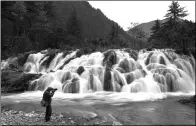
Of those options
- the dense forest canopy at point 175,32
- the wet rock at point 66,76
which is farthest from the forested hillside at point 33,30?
the wet rock at point 66,76

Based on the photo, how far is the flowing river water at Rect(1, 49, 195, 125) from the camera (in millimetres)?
8547

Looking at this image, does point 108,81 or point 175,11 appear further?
point 175,11

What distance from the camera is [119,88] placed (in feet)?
51.6

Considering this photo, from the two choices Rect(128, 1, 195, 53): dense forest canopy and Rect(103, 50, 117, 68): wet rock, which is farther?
Rect(128, 1, 195, 53): dense forest canopy

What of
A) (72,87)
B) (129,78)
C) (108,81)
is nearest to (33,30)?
(72,87)

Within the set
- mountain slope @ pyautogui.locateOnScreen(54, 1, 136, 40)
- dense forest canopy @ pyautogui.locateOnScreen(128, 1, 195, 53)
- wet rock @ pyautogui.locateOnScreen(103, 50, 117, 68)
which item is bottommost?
wet rock @ pyautogui.locateOnScreen(103, 50, 117, 68)

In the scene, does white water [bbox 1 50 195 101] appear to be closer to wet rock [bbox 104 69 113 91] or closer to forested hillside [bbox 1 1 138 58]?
wet rock [bbox 104 69 113 91]

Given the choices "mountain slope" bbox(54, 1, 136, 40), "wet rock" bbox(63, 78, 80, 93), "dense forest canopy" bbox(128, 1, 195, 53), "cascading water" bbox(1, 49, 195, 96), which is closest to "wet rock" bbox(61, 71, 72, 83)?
"cascading water" bbox(1, 49, 195, 96)

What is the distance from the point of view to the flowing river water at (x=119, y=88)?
8547 millimetres

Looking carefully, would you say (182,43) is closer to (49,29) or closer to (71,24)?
(49,29)

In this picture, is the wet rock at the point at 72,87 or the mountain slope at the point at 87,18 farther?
the mountain slope at the point at 87,18

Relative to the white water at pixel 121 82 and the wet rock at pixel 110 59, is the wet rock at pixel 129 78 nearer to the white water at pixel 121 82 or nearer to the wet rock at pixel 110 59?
the white water at pixel 121 82

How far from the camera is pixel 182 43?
27.2 meters

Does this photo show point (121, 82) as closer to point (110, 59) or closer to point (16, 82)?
point (110, 59)
